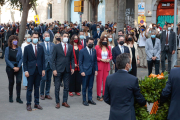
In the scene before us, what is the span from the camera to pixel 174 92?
4.43 meters

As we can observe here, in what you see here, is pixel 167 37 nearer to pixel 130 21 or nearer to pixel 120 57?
pixel 120 57

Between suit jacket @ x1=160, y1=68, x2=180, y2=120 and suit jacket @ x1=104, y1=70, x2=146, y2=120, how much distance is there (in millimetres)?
431

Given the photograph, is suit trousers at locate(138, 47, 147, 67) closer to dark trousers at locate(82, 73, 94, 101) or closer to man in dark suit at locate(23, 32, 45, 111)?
dark trousers at locate(82, 73, 94, 101)

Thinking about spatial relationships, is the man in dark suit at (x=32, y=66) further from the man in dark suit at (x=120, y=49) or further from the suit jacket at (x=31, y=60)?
the man in dark suit at (x=120, y=49)

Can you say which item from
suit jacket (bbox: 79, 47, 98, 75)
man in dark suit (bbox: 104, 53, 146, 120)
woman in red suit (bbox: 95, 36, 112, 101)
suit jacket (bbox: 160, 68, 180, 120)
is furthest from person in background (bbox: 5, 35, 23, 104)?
suit jacket (bbox: 160, 68, 180, 120)

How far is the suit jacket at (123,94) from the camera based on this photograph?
4.41 m

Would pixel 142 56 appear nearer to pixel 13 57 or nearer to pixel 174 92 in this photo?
pixel 13 57

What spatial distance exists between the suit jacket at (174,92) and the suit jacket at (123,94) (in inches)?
17.0

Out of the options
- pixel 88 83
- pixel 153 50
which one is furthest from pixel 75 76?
pixel 153 50

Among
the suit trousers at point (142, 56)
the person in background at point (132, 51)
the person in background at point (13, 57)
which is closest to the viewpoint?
the person in background at point (13, 57)

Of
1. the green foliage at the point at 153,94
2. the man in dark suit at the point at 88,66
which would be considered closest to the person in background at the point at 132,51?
the man in dark suit at the point at 88,66

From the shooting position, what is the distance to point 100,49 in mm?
9242

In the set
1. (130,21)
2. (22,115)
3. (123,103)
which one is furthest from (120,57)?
(130,21)

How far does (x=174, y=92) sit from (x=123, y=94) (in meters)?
0.70
